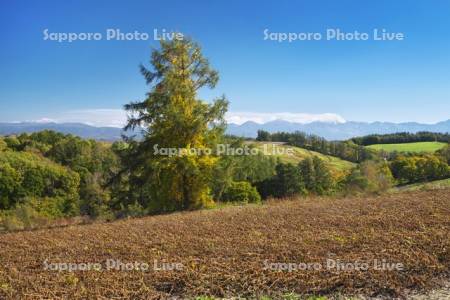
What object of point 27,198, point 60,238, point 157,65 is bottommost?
point 27,198

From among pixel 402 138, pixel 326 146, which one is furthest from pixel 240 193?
pixel 402 138

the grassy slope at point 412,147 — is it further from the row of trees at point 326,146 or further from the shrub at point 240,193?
the shrub at point 240,193

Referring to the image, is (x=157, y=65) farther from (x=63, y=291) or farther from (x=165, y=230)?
(x=63, y=291)

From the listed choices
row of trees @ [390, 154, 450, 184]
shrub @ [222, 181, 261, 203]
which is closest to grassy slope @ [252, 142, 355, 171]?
row of trees @ [390, 154, 450, 184]

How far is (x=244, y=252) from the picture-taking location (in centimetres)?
820

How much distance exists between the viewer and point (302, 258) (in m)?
7.60

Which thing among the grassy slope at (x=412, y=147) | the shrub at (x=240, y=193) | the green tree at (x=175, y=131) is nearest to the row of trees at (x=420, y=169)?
the shrub at (x=240, y=193)

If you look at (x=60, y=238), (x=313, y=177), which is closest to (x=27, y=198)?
(x=313, y=177)

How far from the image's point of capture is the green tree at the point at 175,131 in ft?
64.2

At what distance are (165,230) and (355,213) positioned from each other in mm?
6198

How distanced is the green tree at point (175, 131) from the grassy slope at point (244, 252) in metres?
7.24

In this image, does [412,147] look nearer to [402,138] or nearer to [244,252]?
[402,138]

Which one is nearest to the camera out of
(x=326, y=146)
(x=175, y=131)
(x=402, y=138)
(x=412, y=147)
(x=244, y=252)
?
(x=244, y=252)

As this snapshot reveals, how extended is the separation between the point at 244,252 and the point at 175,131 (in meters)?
12.2
